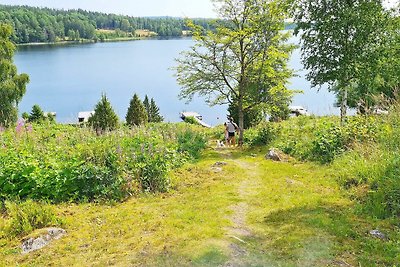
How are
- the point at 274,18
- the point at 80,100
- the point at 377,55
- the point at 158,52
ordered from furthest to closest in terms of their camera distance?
the point at 158,52
the point at 80,100
the point at 274,18
the point at 377,55

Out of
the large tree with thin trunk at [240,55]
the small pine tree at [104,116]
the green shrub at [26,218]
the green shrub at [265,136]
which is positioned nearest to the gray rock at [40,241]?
the green shrub at [26,218]

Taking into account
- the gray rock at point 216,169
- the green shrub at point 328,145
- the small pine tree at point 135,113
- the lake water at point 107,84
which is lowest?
the lake water at point 107,84

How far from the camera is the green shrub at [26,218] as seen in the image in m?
5.22

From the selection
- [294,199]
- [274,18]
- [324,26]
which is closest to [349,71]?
[324,26]

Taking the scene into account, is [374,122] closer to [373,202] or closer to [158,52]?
[373,202]

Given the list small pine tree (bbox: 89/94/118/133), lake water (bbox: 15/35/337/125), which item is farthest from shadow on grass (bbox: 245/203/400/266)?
lake water (bbox: 15/35/337/125)

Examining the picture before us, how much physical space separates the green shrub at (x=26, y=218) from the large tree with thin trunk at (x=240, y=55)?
999 cm

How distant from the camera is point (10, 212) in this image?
5668 millimetres

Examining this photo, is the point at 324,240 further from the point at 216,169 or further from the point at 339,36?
the point at 339,36

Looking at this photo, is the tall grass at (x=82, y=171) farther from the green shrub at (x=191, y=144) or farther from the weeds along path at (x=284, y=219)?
the green shrub at (x=191, y=144)

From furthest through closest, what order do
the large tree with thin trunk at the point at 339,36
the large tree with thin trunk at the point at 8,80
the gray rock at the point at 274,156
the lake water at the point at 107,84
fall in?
the lake water at the point at 107,84 < the large tree with thin trunk at the point at 8,80 < the large tree with thin trunk at the point at 339,36 < the gray rock at the point at 274,156

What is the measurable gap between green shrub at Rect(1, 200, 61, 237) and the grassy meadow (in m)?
0.02

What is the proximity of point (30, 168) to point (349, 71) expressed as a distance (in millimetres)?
10752

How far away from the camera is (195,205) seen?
256 inches
